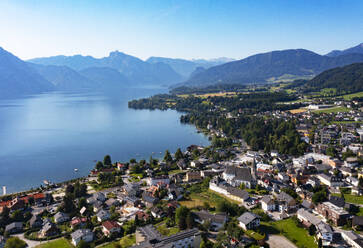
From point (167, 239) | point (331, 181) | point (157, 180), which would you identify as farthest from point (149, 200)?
point (331, 181)

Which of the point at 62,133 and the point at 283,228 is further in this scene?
the point at 62,133

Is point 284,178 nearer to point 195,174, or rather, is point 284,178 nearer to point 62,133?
point 195,174

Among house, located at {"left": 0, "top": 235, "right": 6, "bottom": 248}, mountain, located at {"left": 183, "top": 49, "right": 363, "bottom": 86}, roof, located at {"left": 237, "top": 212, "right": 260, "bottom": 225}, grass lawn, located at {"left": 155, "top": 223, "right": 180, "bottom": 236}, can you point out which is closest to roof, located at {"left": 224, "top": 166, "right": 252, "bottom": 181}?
roof, located at {"left": 237, "top": 212, "right": 260, "bottom": 225}

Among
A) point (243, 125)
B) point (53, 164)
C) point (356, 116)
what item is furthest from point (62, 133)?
point (356, 116)

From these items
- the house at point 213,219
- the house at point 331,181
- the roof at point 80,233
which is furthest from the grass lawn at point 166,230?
the house at point 331,181

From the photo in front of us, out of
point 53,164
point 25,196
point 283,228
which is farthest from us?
point 53,164

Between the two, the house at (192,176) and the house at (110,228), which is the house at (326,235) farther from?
the house at (192,176)
